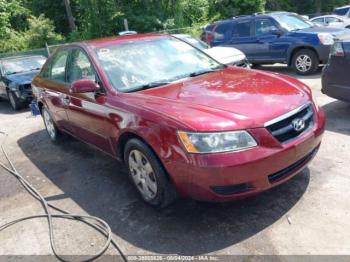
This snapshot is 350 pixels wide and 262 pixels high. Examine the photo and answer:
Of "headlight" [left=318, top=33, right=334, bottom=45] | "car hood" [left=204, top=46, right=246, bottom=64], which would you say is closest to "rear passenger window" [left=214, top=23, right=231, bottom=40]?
"car hood" [left=204, top=46, right=246, bottom=64]

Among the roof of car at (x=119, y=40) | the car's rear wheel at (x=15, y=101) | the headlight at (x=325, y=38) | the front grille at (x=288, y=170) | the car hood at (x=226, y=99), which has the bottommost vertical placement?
the car's rear wheel at (x=15, y=101)

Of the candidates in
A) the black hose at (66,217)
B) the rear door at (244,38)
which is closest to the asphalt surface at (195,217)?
the black hose at (66,217)

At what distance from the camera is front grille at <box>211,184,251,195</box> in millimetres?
3137

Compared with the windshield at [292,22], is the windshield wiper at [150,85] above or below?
above

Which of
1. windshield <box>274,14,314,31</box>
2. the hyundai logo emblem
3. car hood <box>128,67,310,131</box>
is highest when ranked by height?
car hood <box>128,67,310,131</box>

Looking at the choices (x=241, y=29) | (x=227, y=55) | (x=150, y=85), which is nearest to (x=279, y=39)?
(x=241, y=29)

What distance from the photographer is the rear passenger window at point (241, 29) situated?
10711 millimetres

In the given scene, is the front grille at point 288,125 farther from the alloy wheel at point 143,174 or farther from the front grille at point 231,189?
the alloy wheel at point 143,174

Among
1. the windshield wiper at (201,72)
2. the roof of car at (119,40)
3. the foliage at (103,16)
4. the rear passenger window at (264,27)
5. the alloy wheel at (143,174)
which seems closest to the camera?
the alloy wheel at (143,174)

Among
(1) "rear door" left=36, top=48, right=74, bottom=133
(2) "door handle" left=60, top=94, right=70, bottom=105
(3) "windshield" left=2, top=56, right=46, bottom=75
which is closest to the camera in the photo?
(2) "door handle" left=60, top=94, right=70, bottom=105

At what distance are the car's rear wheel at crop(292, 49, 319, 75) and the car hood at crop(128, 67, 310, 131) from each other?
540 cm

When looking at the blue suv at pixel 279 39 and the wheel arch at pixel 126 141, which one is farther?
the blue suv at pixel 279 39

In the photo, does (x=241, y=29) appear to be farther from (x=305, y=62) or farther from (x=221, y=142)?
(x=221, y=142)

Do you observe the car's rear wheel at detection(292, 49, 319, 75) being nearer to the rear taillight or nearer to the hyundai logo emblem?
the rear taillight
